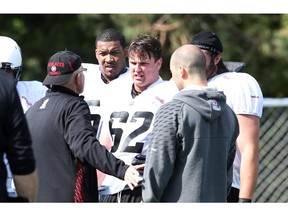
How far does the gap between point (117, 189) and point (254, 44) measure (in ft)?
41.4

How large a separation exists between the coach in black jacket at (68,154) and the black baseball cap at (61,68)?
0.36ft

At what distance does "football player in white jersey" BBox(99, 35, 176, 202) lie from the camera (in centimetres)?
696

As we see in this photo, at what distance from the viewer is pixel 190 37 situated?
18.7 meters

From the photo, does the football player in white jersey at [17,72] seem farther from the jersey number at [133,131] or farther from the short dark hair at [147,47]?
the short dark hair at [147,47]

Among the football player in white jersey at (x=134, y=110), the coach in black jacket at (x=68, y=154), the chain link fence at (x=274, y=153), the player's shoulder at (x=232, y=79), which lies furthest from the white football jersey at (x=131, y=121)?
the chain link fence at (x=274, y=153)

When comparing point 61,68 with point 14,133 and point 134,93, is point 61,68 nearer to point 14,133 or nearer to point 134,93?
point 134,93

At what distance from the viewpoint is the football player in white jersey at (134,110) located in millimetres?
6957

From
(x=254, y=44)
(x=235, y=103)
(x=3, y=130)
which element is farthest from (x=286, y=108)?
(x=254, y=44)

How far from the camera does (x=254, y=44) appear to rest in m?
19.4

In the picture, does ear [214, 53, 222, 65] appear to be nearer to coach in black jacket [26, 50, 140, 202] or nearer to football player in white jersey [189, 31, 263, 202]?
football player in white jersey [189, 31, 263, 202]

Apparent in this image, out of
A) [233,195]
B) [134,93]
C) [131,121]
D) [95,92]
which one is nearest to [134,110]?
[131,121]

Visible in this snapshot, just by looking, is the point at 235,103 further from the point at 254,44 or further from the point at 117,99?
the point at 254,44

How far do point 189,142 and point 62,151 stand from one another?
94cm

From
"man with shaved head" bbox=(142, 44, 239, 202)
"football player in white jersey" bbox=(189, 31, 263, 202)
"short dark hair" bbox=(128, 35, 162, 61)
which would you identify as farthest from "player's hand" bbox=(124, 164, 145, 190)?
"short dark hair" bbox=(128, 35, 162, 61)
